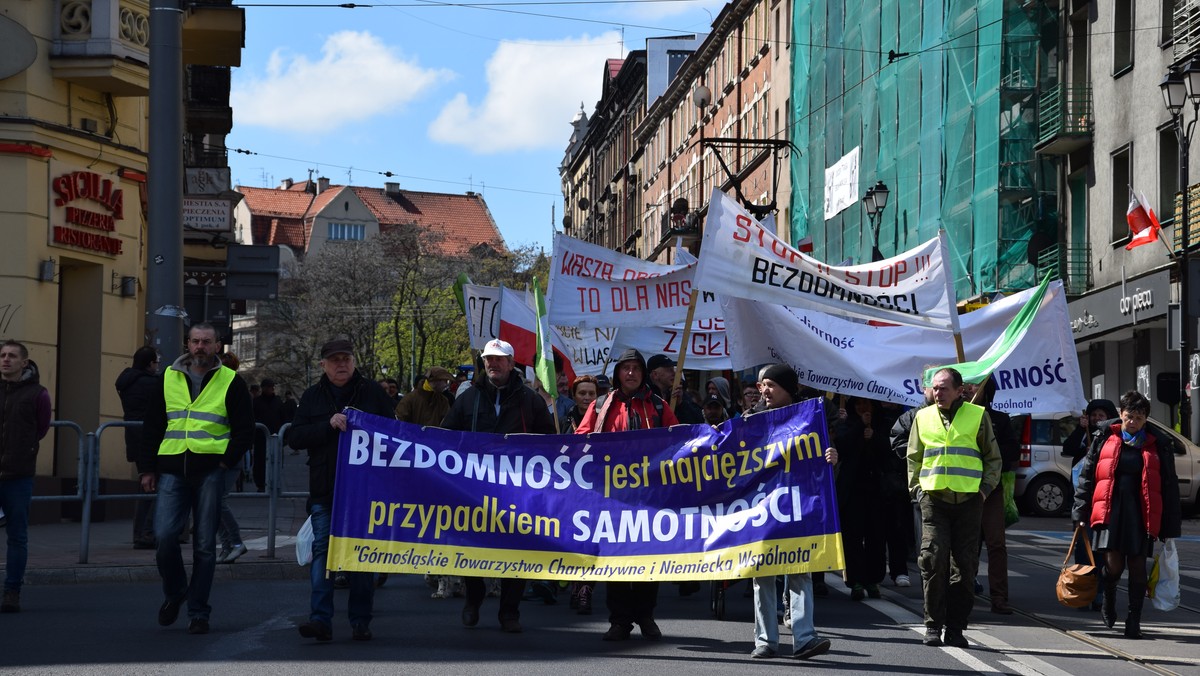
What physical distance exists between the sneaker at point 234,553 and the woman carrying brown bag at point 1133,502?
7.21 m

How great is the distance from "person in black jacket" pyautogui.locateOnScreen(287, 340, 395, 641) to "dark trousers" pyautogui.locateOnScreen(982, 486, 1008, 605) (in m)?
4.84

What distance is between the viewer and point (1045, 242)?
35.7 m

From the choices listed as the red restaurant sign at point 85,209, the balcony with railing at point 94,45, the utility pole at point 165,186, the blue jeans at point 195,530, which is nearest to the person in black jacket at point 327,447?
Result: the blue jeans at point 195,530

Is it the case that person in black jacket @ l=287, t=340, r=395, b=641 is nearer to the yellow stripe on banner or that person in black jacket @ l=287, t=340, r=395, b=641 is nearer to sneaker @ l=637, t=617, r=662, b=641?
the yellow stripe on banner

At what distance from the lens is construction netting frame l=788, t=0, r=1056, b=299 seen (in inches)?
1422

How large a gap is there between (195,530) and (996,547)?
5.86 meters

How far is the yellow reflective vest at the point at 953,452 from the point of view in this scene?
10109 millimetres

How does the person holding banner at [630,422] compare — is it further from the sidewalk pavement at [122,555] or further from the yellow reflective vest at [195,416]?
the sidewalk pavement at [122,555]

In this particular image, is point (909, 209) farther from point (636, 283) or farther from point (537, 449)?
point (537, 449)

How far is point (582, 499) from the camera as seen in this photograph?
407 inches

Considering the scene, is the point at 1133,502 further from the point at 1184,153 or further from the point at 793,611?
the point at 1184,153

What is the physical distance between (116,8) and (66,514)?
5.92m

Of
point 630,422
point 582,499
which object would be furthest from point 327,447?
point 630,422

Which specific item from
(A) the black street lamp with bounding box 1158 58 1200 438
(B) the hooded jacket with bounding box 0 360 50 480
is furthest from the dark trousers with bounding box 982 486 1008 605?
(A) the black street lamp with bounding box 1158 58 1200 438
